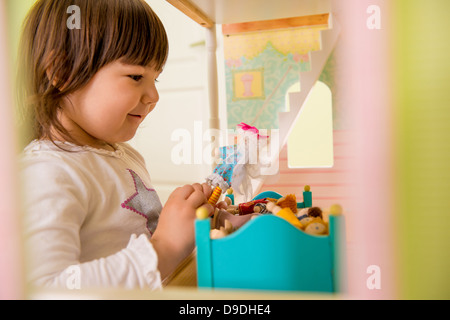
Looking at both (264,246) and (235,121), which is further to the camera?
(235,121)

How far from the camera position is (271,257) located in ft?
1.14

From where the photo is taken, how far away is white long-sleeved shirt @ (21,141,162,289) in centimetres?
38

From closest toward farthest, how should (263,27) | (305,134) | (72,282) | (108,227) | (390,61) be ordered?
(390,61)
(72,282)
(108,227)
(305,134)
(263,27)

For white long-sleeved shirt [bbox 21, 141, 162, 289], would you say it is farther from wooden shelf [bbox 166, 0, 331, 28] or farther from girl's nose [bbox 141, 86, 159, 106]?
wooden shelf [bbox 166, 0, 331, 28]

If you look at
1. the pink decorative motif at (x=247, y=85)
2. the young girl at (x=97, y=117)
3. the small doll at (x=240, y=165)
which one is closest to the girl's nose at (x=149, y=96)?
the young girl at (x=97, y=117)

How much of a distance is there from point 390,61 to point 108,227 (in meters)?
0.43

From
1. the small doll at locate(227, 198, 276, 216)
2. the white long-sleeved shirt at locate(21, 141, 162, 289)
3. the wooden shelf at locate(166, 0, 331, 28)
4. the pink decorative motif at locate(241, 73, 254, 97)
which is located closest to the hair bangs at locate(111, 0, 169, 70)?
the white long-sleeved shirt at locate(21, 141, 162, 289)

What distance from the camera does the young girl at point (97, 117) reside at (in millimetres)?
481

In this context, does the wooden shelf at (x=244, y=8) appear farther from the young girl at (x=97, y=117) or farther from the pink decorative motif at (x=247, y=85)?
the pink decorative motif at (x=247, y=85)

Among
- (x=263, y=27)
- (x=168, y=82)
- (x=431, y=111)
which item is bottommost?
(x=431, y=111)

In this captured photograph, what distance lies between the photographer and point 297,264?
0.35 metres

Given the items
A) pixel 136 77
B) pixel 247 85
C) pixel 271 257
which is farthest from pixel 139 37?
pixel 247 85
